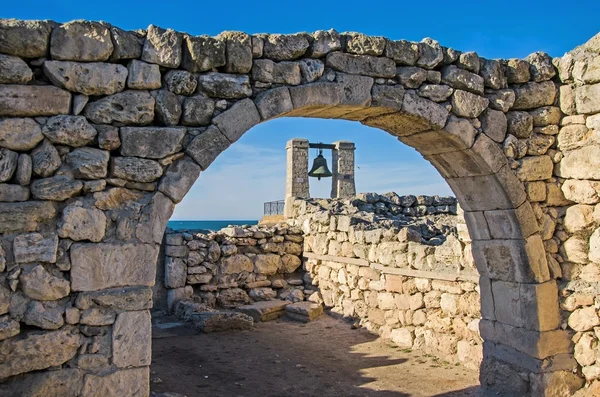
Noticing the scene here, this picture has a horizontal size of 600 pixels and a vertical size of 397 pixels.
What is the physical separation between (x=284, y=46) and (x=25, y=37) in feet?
6.21

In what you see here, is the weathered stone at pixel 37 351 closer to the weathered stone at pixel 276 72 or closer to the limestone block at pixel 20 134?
the limestone block at pixel 20 134

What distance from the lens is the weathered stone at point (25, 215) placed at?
3.79m

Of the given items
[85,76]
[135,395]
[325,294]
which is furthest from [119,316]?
[325,294]

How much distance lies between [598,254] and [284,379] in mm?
3759

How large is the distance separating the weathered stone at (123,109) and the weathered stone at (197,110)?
250 mm

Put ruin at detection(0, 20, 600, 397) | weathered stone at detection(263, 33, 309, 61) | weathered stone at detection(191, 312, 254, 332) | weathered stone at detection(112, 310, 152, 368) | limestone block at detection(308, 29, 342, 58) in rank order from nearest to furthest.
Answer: ruin at detection(0, 20, 600, 397)
weathered stone at detection(112, 310, 152, 368)
weathered stone at detection(263, 33, 309, 61)
limestone block at detection(308, 29, 342, 58)
weathered stone at detection(191, 312, 254, 332)

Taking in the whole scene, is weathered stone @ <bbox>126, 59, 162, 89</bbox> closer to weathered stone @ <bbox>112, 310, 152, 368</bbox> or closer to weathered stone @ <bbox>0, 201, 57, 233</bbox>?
weathered stone @ <bbox>0, 201, 57, 233</bbox>

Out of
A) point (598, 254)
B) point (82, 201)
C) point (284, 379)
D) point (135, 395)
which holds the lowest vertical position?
point (284, 379)

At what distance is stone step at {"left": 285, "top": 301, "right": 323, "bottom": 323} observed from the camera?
9.86 m

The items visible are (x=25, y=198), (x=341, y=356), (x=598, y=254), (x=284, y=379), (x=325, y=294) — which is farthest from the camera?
(x=325, y=294)

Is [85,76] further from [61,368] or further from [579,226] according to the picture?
[579,226]

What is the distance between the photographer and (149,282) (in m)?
4.12

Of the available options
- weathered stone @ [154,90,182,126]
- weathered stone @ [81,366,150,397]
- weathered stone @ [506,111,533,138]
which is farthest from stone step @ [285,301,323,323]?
weathered stone @ [154,90,182,126]

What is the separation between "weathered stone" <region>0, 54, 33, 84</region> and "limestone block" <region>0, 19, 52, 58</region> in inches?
2.0
